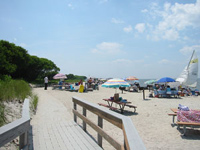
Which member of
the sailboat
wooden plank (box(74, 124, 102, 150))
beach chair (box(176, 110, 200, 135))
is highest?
the sailboat

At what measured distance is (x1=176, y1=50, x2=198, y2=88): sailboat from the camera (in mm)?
29525

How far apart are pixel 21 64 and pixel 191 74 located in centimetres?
2907

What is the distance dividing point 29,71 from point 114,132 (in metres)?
36.8

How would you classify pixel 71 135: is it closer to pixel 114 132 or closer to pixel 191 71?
pixel 114 132

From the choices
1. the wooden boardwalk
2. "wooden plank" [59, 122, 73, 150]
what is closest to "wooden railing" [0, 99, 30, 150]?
the wooden boardwalk

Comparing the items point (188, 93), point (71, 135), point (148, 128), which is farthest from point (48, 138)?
point (188, 93)

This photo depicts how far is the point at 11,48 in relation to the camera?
26578 mm

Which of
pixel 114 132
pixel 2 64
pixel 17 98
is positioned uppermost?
pixel 2 64

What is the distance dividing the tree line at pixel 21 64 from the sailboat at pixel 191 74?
88.1ft

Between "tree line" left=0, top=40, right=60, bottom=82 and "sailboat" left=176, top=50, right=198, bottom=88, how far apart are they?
1057 inches

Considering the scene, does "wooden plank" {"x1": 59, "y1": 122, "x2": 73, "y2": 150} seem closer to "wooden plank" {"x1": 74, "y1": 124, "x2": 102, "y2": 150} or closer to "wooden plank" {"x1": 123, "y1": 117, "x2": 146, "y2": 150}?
"wooden plank" {"x1": 74, "y1": 124, "x2": 102, "y2": 150}

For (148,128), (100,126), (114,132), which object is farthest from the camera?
(148,128)

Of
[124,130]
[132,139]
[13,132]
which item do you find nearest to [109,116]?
[124,130]

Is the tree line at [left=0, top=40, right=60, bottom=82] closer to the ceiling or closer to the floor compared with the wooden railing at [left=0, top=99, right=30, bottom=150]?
closer to the ceiling
